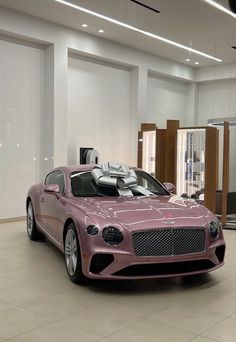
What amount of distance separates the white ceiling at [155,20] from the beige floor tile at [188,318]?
18.7ft

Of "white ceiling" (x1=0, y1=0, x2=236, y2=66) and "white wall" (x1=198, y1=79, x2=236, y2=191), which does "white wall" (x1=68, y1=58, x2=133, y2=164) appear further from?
"white wall" (x1=198, y1=79, x2=236, y2=191)

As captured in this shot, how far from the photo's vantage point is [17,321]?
11.5 feet

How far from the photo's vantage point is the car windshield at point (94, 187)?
533 centimetres

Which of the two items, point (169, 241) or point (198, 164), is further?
point (198, 164)

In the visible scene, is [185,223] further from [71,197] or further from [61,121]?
[61,121]

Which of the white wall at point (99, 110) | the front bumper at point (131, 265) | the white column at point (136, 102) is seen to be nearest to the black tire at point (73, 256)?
the front bumper at point (131, 265)

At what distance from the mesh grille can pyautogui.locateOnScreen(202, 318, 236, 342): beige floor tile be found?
0.89m

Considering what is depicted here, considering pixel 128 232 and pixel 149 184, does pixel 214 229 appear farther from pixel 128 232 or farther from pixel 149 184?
pixel 149 184

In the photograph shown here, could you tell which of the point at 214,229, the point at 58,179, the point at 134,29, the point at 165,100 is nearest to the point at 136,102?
the point at 165,100

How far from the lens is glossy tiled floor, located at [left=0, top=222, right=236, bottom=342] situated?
10.6ft

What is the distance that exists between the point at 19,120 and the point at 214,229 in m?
5.62

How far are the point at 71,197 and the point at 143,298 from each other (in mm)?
1595

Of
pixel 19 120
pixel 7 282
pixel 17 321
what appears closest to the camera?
pixel 17 321

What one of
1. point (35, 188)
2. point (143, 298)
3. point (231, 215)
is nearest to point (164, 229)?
point (143, 298)
